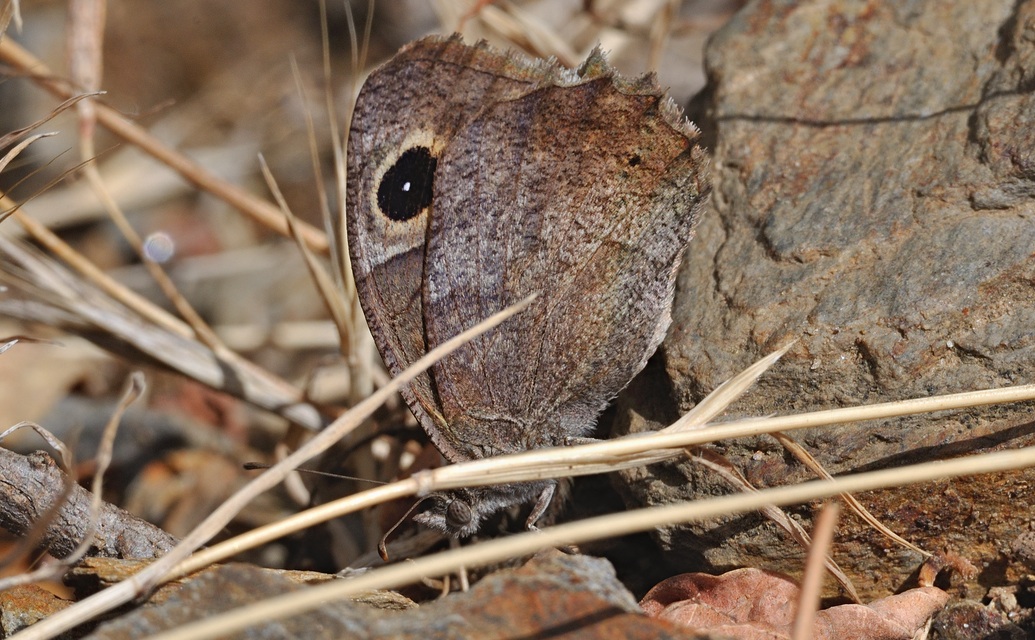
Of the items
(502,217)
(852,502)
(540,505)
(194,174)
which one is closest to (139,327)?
(194,174)

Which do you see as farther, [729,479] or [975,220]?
[975,220]

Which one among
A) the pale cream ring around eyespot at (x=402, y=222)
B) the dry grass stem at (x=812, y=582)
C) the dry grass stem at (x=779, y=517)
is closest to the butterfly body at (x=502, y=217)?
the pale cream ring around eyespot at (x=402, y=222)

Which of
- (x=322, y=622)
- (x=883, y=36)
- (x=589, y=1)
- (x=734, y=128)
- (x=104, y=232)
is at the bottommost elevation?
(x=322, y=622)

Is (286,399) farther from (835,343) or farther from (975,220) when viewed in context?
(975,220)

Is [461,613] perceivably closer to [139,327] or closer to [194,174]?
[139,327]

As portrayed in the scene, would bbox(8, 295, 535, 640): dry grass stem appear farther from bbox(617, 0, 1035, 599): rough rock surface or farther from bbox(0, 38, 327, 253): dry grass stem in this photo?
bbox(0, 38, 327, 253): dry grass stem

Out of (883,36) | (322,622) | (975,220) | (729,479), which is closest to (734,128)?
(883,36)
